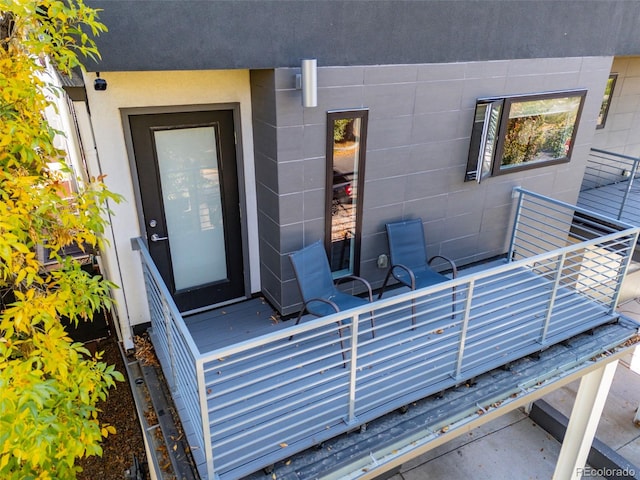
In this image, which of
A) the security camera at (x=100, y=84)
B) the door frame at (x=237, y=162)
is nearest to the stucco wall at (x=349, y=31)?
the security camera at (x=100, y=84)

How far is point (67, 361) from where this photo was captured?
265cm

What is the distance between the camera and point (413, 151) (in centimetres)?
478

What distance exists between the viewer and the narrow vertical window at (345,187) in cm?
432

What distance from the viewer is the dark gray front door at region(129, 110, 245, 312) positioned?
4176mm

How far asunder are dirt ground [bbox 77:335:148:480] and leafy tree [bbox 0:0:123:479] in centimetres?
194

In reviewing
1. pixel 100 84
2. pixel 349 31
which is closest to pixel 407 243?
pixel 349 31

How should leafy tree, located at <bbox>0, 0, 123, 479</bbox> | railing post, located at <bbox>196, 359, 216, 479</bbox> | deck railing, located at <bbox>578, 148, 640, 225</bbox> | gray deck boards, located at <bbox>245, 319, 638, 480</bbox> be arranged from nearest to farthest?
1. leafy tree, located at <bbox>0, 0, 123, 479</bbox>
2. railing post, located at <bbox>196, 359, 216, 479</bbox>
3. gray deck boards, located at <bbox>245, 319, 638, 480</bbox>
4. deck railing, located at <bbox>578, 148, 640, 225</bbox>

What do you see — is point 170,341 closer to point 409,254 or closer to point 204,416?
point 204,416

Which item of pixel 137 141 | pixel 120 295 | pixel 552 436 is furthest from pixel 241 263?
pixel 552 436

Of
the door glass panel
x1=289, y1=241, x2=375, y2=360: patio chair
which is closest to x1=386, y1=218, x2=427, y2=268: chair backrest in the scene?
x1=289, y1=241, x2=375, y2=360: patio chair

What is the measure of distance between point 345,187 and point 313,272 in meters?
0.87

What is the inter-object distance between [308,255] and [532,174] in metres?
3.18

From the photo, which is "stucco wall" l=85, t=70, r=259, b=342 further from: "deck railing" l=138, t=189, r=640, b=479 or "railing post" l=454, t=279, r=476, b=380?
"railing post" l=454, t=279, r=476, b=380

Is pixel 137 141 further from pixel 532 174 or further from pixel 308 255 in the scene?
pixel 532 174
